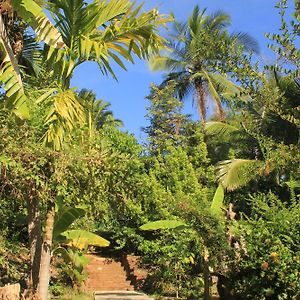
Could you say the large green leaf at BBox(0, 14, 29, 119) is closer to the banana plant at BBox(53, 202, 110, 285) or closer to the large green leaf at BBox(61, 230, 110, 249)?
the banana plant at BBox(53, 202, 110, 285)

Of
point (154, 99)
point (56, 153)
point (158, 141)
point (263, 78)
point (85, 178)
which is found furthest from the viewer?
point (154, 99)

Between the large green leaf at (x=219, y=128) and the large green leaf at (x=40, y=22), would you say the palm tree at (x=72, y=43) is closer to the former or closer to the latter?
the large green leaf at (x=40, y=22)

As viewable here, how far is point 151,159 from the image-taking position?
21.3m

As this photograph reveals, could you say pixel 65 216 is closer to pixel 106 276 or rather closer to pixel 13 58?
pixel 13 58

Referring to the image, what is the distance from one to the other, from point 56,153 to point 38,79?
2071mm

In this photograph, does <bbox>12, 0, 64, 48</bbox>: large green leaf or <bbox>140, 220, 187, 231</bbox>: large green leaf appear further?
<bbox>140, 220, 187, 231</bbox>: large green leaf

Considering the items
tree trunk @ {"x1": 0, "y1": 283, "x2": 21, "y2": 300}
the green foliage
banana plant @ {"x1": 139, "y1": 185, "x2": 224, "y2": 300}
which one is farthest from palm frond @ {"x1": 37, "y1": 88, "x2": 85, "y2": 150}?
banana plant @ {"x1": 139, "y1": 185, "x2": 224, "y2": 300}

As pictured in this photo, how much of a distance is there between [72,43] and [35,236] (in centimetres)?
403

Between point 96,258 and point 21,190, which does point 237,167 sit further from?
point 21,190

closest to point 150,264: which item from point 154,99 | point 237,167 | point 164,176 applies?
point 164,176

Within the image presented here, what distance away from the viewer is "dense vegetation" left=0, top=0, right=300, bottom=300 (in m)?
5.77

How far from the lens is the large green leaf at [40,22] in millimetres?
5285

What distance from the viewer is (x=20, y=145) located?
25.0 feet

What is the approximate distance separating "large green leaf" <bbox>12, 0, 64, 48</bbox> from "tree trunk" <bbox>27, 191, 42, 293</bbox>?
10.4 ft
